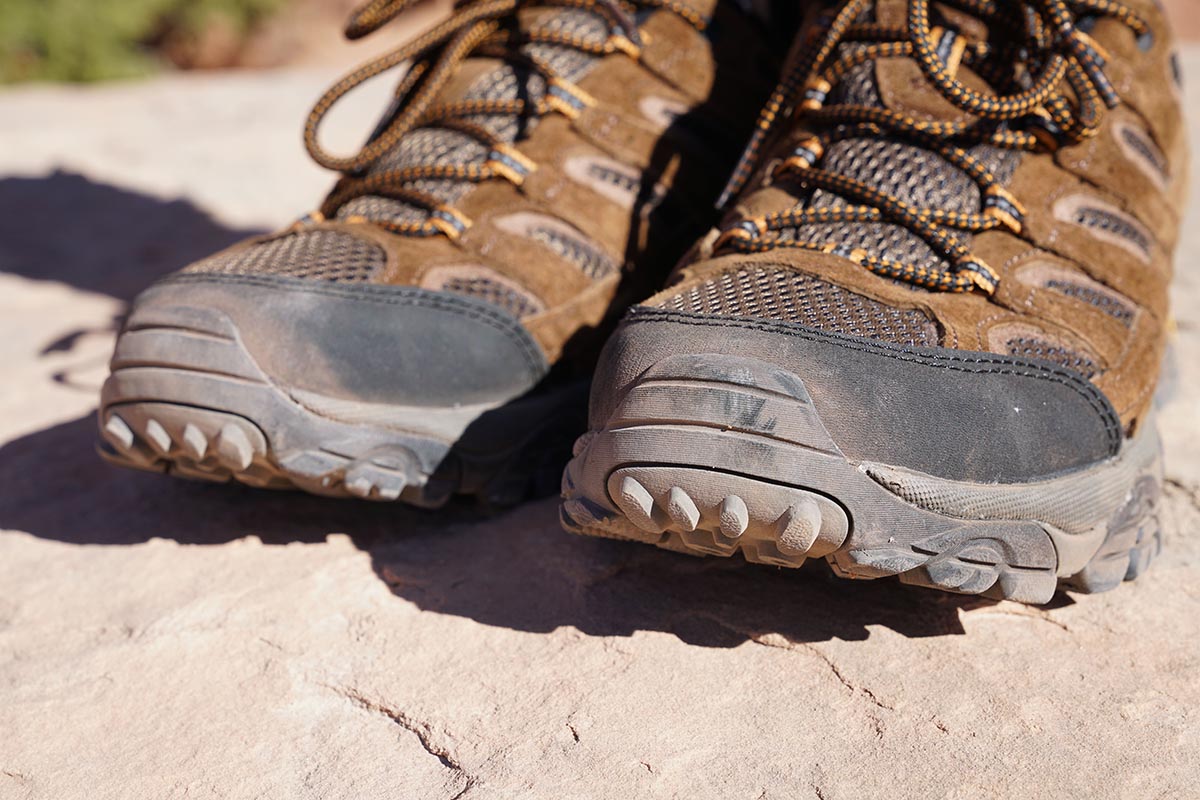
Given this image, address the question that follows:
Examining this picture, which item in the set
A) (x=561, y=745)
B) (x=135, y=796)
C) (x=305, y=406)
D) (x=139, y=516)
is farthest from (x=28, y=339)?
(x=561, y=745)

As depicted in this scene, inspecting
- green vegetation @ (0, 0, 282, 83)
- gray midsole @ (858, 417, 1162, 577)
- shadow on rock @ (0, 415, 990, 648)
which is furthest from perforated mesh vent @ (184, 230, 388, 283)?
green vegetation @ (0, 0, 282, 83)

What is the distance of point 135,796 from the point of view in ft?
3.61

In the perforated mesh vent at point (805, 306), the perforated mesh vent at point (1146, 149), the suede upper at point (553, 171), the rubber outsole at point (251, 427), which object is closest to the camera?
the perforated mesh vent at point (805, 306)

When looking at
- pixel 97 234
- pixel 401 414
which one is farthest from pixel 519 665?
pixel 97 234

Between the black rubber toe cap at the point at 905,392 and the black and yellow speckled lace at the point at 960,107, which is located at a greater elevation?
the black and yellow speckled lace at the point at 960,107

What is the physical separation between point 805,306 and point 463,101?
0.72 metres

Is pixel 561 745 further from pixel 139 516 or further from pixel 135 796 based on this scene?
pixel 139 516

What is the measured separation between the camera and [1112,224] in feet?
4.75

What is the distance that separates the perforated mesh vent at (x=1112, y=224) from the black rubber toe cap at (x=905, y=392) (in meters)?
0.29

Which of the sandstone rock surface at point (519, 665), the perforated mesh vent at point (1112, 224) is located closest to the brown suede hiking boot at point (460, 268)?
the sandstone rock surface at point (519, 665)

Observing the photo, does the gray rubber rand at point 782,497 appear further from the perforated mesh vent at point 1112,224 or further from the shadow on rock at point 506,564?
the perforated mesh vent at point 1112,224

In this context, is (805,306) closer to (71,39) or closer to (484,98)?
(484,98)

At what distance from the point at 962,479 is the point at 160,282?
39.3 inches

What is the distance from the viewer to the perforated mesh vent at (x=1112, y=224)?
4.71 feet
